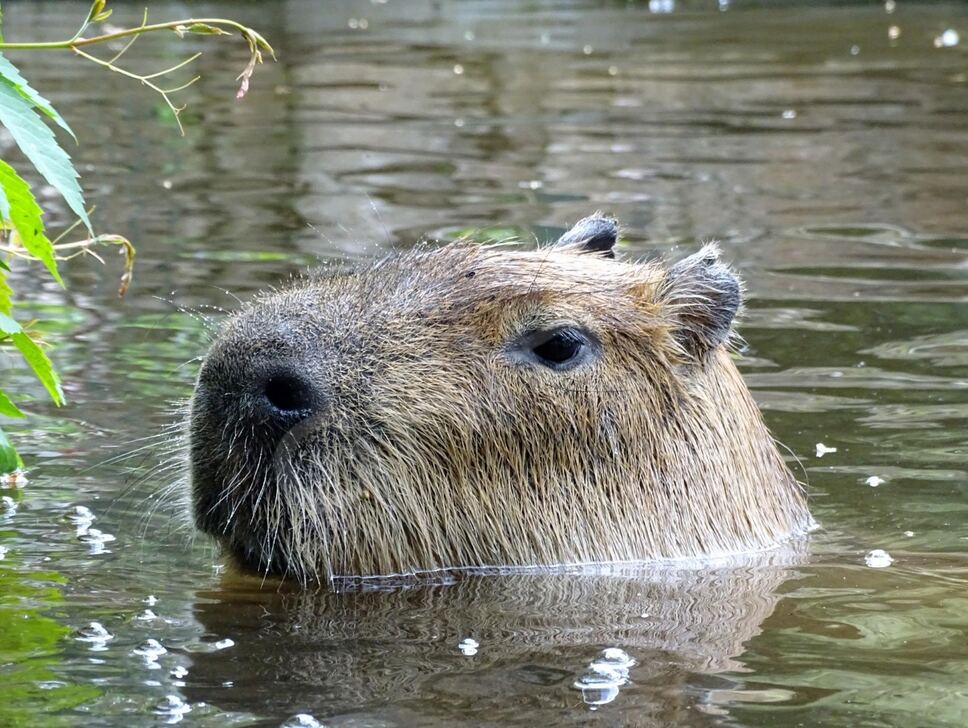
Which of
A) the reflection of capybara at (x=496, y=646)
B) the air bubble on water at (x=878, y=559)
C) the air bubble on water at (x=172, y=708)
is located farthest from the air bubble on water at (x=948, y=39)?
the air bubble on water at (x=172, y=708)

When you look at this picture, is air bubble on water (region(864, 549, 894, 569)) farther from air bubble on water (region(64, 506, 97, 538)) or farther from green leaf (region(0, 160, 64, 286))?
green leaf (region(0, 160, 64, 286))

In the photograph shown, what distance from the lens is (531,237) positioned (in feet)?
33.3

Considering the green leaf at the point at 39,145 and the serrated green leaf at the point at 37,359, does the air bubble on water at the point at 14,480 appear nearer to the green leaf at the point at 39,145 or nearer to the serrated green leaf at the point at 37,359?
the serrated green leaf at the point at 37,359

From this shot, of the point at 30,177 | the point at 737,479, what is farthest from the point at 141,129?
the point at 737,479

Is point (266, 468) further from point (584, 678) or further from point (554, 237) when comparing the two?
point (554, 237)

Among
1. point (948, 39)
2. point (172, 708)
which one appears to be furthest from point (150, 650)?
point (948, 39)

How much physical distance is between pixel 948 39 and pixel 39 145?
19385mm

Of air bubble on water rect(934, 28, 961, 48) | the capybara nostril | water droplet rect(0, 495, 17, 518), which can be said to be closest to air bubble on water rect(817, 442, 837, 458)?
the capybara nostril

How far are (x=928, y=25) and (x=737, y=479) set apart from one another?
1938 centimetres

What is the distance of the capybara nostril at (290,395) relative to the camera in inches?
183

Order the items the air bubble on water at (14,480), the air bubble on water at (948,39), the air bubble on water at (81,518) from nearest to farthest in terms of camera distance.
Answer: the air bubble on water at (81,518), the air bubble on water at (14,480), the air bubble on water at (948,39)

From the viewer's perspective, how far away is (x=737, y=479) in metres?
5.36

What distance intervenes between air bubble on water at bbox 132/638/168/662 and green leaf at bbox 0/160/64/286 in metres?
0.92

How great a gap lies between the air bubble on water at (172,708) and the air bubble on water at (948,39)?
18.7 m
